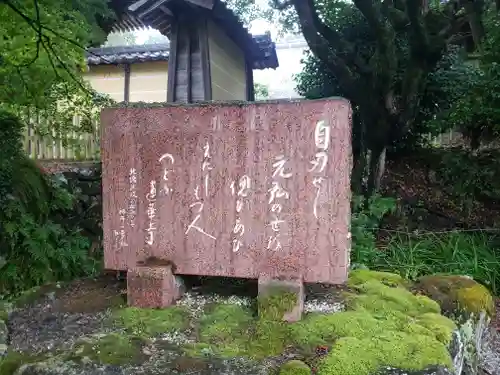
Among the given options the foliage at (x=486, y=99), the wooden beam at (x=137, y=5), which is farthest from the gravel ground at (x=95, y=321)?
the foliage at (x=486, y=99)

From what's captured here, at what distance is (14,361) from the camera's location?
2.79 meters

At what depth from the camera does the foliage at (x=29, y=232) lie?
18.9ft

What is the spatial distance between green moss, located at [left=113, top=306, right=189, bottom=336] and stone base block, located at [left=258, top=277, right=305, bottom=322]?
55cm

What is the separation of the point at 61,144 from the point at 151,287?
6312 mm

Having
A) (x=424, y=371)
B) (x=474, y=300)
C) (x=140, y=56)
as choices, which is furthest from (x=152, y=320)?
(x=140, y=56)

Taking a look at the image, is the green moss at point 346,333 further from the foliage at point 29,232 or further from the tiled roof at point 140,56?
the tiled roof at point 140,56

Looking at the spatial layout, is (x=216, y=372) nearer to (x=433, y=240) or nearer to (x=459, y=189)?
(x=433, y=240)

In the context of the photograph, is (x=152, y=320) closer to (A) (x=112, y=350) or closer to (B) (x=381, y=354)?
(A) (x=112, y=350)

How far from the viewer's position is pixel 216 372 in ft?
8.33

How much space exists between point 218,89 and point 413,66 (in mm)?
3355

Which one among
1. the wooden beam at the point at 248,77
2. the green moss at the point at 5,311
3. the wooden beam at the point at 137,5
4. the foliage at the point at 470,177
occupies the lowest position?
the green moss at the point at 5,311

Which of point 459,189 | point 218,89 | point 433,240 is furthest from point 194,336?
point 459,189

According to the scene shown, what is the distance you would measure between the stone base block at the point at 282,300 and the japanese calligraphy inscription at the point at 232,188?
79 mm

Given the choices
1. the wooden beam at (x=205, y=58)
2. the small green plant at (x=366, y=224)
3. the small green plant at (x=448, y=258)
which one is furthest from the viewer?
the wooden beam at (x=205, y=58)
